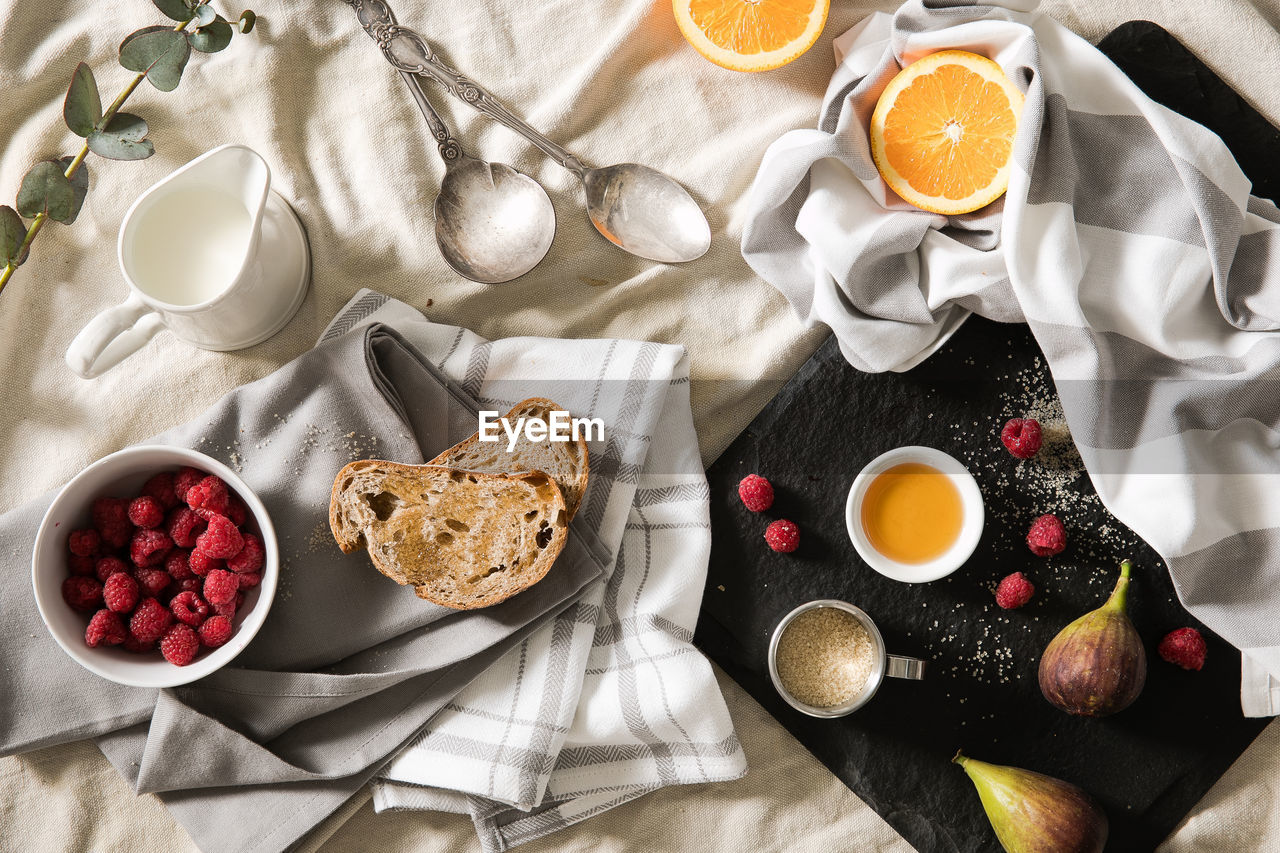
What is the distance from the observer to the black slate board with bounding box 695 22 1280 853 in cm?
136

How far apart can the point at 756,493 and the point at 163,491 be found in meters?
0.82

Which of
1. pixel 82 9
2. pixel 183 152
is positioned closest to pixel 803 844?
pixel 183 152

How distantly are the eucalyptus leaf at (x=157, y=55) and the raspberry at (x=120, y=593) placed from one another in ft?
2.19

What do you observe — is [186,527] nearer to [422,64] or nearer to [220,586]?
[220,586]

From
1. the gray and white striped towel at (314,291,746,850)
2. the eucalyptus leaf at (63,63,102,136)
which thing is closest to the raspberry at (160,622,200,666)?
the gray and white striped towel at (314,291,746,850)

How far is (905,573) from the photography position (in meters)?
1.31

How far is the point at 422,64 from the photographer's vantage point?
136cm

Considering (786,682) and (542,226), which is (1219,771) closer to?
(786,682)

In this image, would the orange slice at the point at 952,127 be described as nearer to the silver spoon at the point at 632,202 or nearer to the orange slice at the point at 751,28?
the orange slice at the point at 751,28

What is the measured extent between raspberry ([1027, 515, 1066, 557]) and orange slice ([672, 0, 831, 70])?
2.54 ft

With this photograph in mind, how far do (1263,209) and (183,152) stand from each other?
5.31ft
